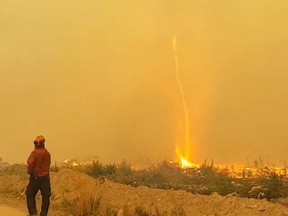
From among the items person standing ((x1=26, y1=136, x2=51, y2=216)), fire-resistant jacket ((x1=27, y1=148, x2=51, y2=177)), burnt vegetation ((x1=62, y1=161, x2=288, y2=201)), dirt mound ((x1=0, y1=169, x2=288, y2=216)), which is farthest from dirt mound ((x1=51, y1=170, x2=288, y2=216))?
fire-resistant jacket ((x1=27, y1=148, x2=51, y2=177))

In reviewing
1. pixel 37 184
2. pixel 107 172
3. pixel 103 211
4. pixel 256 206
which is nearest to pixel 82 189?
pixel 103 211

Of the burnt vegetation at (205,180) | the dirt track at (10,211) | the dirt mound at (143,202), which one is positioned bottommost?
the dirt track at (10,211)

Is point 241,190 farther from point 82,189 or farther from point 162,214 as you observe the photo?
point 82,189

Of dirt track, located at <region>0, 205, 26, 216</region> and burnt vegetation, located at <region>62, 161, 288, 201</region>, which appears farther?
dirt track, located at <region>0, 205, 26, 216</region>

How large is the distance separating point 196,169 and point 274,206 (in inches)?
313

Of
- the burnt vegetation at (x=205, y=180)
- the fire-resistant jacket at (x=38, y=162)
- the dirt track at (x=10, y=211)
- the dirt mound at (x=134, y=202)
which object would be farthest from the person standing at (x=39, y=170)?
the burnt vegetation at (x=205, y=180)

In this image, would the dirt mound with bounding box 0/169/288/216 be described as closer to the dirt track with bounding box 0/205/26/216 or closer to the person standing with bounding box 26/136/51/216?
the dirt track with bounding box 0/205/26/216

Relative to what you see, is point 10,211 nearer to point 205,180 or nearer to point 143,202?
point 143,202

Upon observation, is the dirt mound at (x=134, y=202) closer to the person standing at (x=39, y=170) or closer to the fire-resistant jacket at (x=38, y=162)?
the person standing at (x=39, y=170)

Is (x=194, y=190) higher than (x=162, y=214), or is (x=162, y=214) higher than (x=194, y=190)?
(x=194, y=190)

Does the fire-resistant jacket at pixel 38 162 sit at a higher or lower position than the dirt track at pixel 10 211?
higher

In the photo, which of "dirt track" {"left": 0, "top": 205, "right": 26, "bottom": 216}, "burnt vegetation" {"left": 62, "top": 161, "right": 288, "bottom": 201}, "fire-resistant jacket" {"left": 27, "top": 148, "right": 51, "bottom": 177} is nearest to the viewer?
"fire-resistant jacket" {"left": 27, "top": 148, "right": 51, "bottom": 177}

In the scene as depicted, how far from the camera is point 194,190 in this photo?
14.6 meters

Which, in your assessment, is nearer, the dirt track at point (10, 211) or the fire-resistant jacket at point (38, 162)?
the fire-resistant jacket at point (38, 162)
